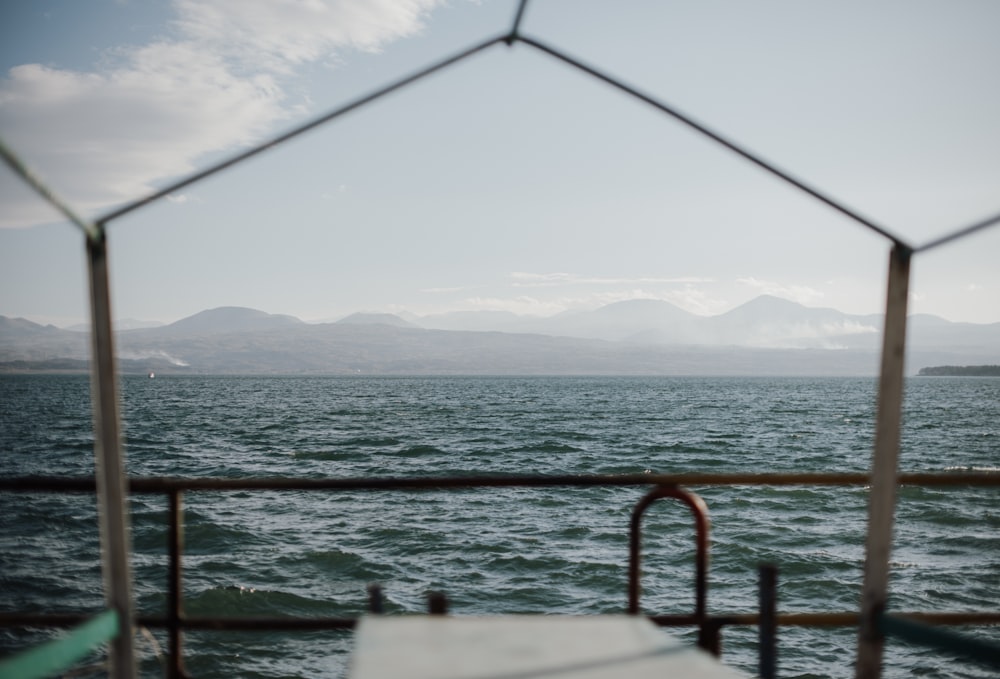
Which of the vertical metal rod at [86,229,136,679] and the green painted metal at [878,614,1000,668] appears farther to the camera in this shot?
the vertical metal rod at [86,229,136,679]

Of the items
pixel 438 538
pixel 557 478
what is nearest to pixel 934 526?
pixel 438 538

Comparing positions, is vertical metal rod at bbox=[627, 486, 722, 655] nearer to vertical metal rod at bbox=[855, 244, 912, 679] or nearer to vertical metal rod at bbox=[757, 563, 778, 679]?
vertical metal rod at bbox=[757, 563, 778, 679]

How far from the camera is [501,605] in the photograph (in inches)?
555

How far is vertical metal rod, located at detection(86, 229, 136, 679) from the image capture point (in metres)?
1.78

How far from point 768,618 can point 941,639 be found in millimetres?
839

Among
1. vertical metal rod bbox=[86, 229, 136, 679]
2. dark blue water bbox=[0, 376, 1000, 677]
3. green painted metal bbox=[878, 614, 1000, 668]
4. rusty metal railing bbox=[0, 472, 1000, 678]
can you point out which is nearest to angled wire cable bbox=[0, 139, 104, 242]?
vertical metal rod bbox=[86, 229, 136, 679]

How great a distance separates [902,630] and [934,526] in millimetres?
23934

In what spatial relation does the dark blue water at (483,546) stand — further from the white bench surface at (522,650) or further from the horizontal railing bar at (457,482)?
the white bench surface at (522,650)

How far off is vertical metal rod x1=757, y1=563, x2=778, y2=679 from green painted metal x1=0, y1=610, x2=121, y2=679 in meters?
1.87

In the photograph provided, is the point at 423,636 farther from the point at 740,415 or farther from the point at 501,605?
the point at 740,415

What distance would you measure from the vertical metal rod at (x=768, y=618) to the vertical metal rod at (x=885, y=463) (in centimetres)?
Result: 53

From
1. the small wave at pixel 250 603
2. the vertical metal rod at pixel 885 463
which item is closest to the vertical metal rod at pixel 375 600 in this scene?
the vertical metal rod at pixel 885 463

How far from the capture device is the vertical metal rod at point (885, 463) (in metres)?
1.88

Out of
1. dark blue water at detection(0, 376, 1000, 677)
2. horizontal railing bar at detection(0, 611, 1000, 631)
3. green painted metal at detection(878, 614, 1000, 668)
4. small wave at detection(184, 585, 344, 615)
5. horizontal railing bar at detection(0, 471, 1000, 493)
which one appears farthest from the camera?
small wave at detection(184, 585, 344, 615)
